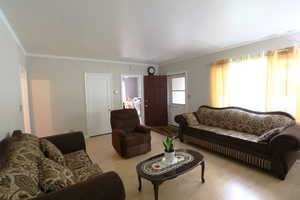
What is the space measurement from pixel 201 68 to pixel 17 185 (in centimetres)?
444

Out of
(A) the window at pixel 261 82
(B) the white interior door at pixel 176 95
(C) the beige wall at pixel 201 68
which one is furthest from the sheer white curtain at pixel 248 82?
(B) the white interior door at pixel 176 95

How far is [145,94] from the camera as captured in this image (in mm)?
5449

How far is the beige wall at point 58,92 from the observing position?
3.82 metres

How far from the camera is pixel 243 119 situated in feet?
10.6

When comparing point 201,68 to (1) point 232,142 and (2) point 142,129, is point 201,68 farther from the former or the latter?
(2) point 142,129

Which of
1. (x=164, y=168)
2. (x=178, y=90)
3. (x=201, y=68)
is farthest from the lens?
(x=178, y=90)

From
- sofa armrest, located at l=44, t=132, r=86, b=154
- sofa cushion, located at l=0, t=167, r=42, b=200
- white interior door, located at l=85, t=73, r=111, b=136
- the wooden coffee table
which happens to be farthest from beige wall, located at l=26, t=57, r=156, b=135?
sofa cushion, located at l=0, t=167, r=42, b=200

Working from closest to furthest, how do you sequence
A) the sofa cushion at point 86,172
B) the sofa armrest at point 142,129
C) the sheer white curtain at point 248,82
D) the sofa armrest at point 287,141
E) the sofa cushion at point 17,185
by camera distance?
1. the sofa cushion at point 17,185
2. the sofa cushion at point 86,172
3. the sofa armrest at point 287,141
4. the sheer white curtain at point 248,82
5. the sofa armrest at point 142,129

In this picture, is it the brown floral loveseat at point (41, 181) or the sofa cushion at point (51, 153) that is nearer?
the brown floral loveseat at point (41, 181)

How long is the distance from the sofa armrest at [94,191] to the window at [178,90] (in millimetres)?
4238

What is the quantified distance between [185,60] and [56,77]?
3854 millimetres

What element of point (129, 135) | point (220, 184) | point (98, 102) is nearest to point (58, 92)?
point (98, 102)

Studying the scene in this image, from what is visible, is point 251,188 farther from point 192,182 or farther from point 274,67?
point 274,67

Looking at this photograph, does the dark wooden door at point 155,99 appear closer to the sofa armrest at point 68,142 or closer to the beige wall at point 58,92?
the beige wall at point 58,92
